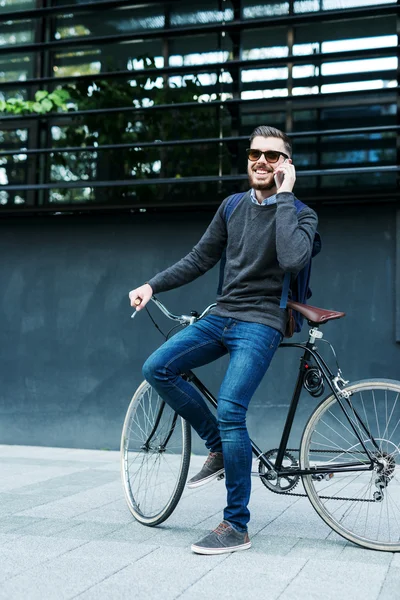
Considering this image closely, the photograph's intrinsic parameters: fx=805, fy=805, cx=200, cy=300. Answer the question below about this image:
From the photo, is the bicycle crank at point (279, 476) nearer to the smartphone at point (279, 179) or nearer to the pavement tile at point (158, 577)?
the pavement tile at point (158, 577)

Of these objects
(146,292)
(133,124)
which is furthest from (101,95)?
(146,292)

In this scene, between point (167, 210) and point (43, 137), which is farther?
point (43, 137)

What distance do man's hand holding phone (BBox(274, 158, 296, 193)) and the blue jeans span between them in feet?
2.27

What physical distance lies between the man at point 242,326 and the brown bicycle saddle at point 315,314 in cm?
9

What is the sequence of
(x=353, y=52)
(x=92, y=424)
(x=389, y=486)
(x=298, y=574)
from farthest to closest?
(x=92, y=424)
(x=353, y=52)
(x=389, y=486)
(x=298, y=574)

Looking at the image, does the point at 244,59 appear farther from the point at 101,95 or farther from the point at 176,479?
the point at 176,479

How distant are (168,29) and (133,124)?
0.92 m

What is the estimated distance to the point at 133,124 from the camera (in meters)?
7.59

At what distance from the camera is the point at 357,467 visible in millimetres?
3928

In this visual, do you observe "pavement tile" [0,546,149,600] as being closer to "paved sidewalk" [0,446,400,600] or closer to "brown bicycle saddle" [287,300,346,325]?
"paved sidewalk" [0,446,400,600]

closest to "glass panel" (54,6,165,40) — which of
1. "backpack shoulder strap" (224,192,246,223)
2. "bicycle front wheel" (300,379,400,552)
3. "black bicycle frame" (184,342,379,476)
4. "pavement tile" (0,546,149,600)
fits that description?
"backpack shoulder strap" (224,192,246,223)

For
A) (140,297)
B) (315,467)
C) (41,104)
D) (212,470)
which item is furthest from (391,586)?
(41,104)

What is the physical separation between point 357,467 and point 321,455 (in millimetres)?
238

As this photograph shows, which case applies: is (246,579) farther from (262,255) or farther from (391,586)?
(262,255)
